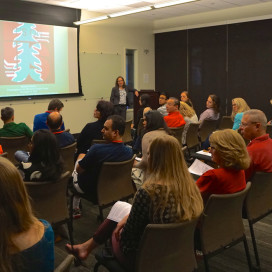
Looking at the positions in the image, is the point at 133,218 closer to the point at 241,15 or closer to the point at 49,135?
the point at 49,135

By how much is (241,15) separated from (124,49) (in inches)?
130

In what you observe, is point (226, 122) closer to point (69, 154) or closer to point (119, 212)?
point (69, 154)

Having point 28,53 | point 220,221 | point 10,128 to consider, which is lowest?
point 220,221

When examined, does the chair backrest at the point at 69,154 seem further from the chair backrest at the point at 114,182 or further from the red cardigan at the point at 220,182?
the red cardigan at the point at 220,182

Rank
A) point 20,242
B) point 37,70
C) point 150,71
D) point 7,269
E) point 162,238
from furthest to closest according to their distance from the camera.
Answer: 1. point 150,71
2. point 37,70
3. point 162,238
4. point 20,242
5. point 7,269

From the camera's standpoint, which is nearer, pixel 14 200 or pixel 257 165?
pixel 14 200

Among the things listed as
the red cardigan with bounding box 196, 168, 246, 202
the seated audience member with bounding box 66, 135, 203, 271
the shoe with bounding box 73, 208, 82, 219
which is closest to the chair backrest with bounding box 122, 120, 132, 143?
the shoe with bounding box 73, 208, 82, 219

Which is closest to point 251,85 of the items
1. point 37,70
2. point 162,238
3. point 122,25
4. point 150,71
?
point 150,71

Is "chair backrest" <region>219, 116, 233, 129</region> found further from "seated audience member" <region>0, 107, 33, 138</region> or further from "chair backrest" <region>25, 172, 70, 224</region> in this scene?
"chair backrest" <region>25, 172, 70, 224</region>

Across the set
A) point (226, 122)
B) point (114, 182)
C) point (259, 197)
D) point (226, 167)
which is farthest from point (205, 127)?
point (226, 167)

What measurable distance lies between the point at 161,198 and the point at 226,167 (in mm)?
676

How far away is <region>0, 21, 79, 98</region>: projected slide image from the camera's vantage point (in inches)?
290

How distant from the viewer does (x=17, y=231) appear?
131cm

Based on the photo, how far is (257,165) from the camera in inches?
107
